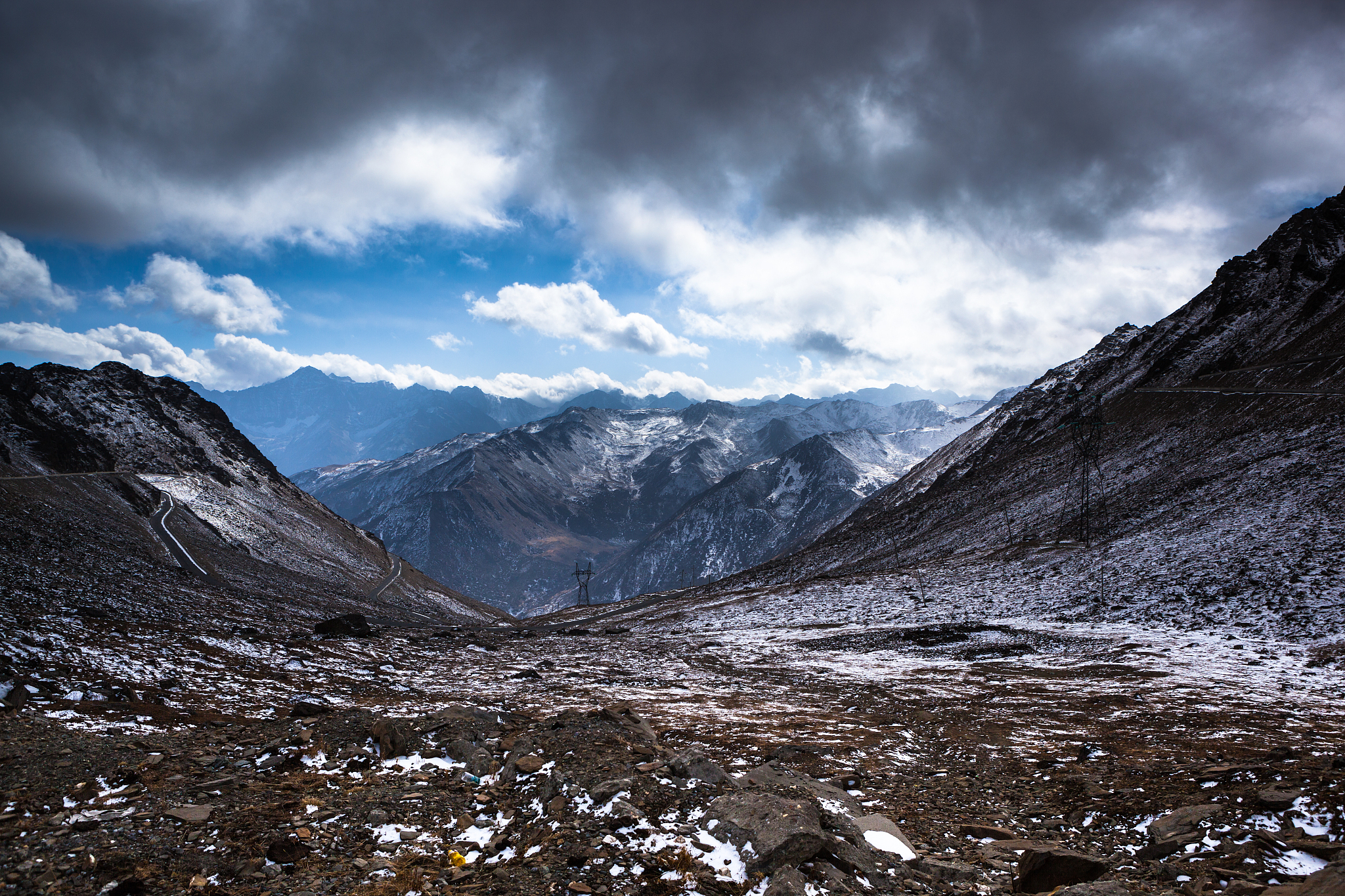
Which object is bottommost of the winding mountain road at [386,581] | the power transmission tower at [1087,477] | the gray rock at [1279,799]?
the winding mountain road at [386,581]

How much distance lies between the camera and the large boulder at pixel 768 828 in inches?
249

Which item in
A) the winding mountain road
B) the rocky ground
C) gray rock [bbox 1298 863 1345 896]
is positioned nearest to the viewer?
gray rock [bbox 1298 863 1345 896]

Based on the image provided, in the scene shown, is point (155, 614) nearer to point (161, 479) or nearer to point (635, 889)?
point (635, 889)

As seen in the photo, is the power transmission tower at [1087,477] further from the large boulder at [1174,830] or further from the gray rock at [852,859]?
the gray rock at [852,859]

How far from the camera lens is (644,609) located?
82.4 meters

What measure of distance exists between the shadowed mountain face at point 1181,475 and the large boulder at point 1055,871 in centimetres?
2883

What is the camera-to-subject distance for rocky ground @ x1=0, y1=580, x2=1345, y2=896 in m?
6.30

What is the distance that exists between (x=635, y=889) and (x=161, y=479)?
107 m

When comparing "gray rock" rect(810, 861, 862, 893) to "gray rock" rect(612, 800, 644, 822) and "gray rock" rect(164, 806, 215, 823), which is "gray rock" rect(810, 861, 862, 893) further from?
"gray rock" rect(164, 806, 215, 823)

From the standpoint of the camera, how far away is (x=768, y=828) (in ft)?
22.1

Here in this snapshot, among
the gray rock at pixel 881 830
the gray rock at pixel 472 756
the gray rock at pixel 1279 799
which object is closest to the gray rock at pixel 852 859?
the gray rock at pixel 881 830

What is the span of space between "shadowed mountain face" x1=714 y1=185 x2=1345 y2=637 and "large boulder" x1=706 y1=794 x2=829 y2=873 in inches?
1218

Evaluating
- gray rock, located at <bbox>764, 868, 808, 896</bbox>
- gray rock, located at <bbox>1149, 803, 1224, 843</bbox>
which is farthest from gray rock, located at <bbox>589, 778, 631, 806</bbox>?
gray rock, located at <bbox>1149, 803, 1224, 843</bbox>

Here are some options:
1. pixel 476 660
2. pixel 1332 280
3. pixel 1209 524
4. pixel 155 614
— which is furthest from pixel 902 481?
pixel 155 614
